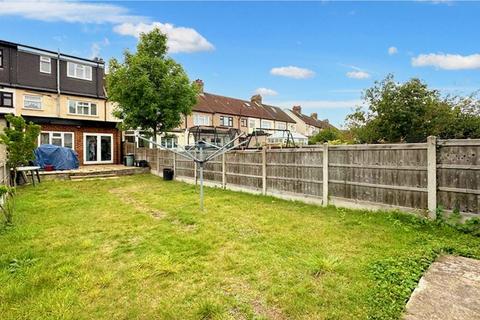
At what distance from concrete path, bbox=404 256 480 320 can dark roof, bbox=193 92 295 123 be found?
29.3 meters

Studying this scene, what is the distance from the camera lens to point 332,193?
7688mm

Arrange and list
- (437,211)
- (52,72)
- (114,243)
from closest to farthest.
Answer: (114,243) < (437,211) < (52,72)

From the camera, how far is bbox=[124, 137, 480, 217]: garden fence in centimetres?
538

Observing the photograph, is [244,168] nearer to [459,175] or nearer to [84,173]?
[459,175]

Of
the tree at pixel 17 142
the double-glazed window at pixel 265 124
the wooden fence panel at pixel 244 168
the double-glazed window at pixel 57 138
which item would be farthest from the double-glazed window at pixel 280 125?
the tree at pixel 17 142

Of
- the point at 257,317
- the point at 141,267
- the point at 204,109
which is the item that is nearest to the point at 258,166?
the point at 141,267

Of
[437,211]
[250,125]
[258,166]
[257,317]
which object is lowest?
[257,317]

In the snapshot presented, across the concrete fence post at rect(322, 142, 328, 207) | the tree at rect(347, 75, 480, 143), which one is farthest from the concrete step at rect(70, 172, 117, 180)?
the tree at rect(347, 75, 480, 143)

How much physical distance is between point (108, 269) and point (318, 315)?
9.40 ft

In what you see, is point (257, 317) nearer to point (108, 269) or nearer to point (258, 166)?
point (108, 269)

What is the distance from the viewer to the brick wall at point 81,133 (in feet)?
64.4

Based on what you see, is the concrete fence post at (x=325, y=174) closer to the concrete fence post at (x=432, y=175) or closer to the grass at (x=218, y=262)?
the grass at (x=218, y=262)

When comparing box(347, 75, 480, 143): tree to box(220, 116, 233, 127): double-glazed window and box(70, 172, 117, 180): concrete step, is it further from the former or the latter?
box(220, 116, 233, 127): double-glazed window

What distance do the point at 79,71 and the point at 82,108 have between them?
9.32ft
